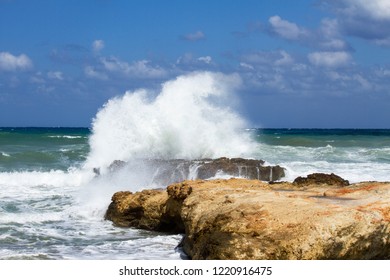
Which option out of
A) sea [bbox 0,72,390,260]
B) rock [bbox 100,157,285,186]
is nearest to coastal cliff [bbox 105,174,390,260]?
sea [bbox 0,72,390,260]

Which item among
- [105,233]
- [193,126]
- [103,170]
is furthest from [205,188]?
[193,126]

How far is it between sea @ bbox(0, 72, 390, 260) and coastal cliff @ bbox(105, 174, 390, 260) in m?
0.74

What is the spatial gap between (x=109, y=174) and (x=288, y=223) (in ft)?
27.0

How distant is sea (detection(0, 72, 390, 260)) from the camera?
761 centimetres

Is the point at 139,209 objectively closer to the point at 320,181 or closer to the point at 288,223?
the point at 320,181

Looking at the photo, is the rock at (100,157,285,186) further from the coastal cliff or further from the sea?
the coastal cliff

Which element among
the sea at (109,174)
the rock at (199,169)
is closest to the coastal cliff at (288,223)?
the sea at (109,174)

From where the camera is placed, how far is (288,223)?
230 inches

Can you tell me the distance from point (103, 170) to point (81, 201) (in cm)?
299

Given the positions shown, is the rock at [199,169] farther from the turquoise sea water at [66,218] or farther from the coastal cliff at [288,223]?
the coastal cliff at [288,223]

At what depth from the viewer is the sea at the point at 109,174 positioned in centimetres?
761

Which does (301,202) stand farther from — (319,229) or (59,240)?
(59,240)

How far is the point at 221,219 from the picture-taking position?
247 inches
